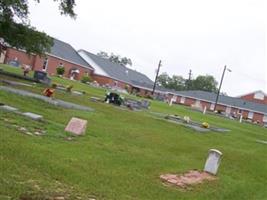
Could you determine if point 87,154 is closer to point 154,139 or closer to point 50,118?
point 50,118

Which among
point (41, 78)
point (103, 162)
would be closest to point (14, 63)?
point (41, 78)

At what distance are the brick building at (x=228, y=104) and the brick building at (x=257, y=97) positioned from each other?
420cm

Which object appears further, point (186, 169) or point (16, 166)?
point (186, 169)

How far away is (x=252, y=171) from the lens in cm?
1975

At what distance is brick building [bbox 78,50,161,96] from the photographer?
322ft

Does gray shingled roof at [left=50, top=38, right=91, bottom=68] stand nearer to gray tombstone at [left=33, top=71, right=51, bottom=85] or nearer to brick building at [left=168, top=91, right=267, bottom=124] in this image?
brick building at [left=168, top=91, right=267, bottom=124]

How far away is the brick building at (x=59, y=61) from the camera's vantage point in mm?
77875

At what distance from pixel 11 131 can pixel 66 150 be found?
1.67 meters

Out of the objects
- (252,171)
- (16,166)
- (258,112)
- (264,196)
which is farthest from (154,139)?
(258,112)

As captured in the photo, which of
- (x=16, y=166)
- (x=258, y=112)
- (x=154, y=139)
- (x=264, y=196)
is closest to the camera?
(x=16, y=166)

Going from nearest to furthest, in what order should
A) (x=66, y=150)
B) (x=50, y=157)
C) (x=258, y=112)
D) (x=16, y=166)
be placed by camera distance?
1. (x=16, y=166)
2. (x=50, y=157)
3. (x=66, y=150)
4. (x=258, y=112)

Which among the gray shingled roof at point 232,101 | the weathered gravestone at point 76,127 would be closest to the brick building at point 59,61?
the gray shingled roof at point 232,101

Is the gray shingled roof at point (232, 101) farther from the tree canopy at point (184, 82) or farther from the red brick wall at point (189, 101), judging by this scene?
the tree canopy at point (184, 82)

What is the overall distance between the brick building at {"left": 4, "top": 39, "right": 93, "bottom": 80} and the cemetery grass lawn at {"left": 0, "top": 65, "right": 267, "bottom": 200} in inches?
2149
